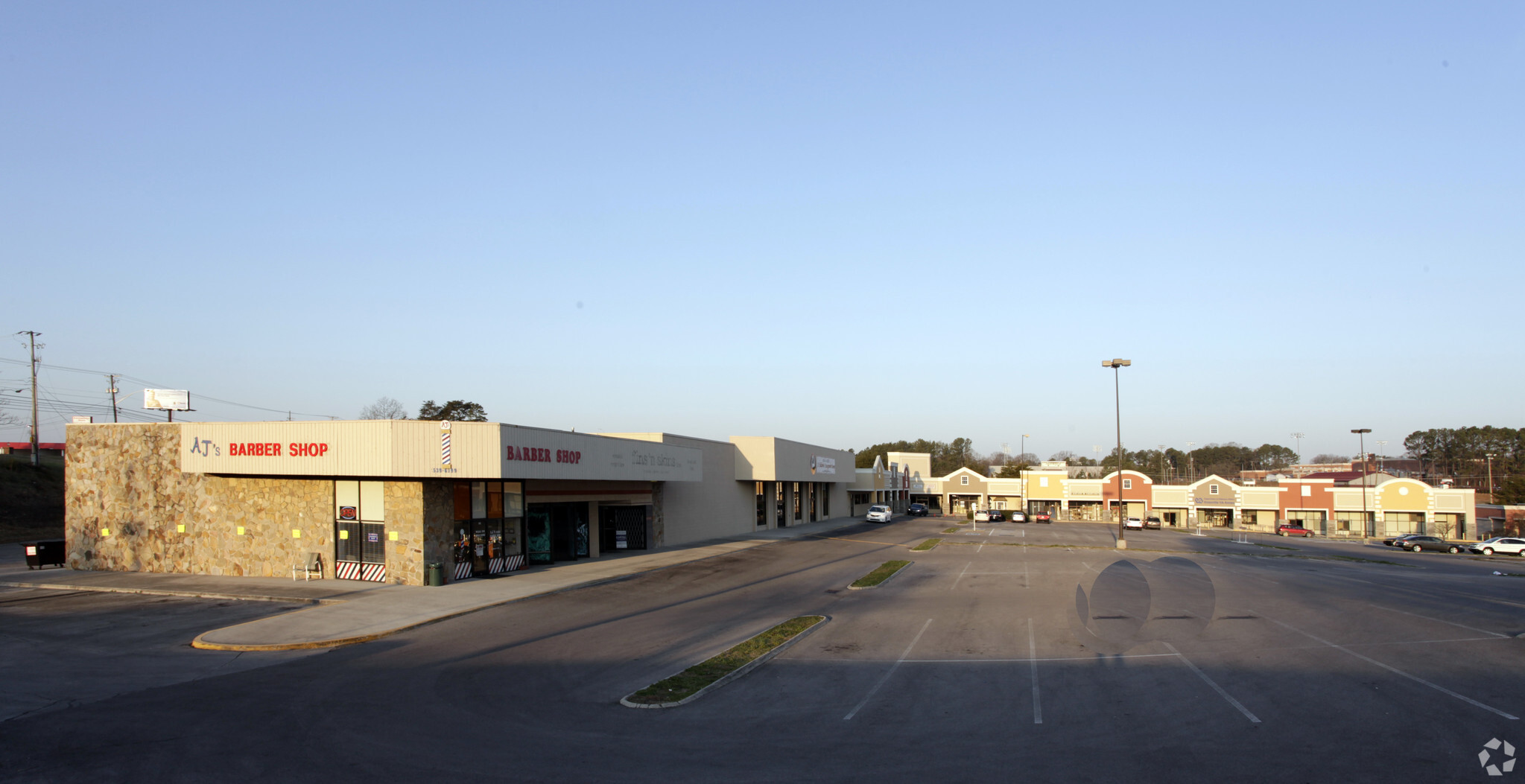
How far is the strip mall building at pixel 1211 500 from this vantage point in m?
73.1

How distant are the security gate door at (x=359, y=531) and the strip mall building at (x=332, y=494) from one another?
46mm

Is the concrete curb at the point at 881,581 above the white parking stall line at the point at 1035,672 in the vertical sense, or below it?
below

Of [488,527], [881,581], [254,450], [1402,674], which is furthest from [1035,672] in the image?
[254,450]

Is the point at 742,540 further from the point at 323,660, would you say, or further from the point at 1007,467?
the point at 1007,467

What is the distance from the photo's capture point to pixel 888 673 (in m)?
15.6

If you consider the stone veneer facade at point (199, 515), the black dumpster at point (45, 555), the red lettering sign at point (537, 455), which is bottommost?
the black dumpster at point (45, 555)

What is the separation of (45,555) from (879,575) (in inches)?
1249

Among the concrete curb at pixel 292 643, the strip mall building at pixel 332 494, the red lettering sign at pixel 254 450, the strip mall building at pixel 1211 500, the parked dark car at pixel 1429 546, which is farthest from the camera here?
the strip mall building at pixel 1211 500

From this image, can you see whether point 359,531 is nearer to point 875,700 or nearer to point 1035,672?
point 875,700

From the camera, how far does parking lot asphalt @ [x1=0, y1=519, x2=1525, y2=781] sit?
10234 millimetres

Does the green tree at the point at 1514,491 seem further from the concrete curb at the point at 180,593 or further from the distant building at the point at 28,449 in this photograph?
the distant building at the point at 28,449

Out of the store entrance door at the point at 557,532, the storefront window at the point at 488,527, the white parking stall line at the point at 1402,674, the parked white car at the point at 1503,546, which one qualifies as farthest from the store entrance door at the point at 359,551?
the parked white car at the point at 1503,546

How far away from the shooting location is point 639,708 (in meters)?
13.0

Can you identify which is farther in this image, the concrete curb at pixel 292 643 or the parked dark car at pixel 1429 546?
the parked dark car at pixel 1429 546
